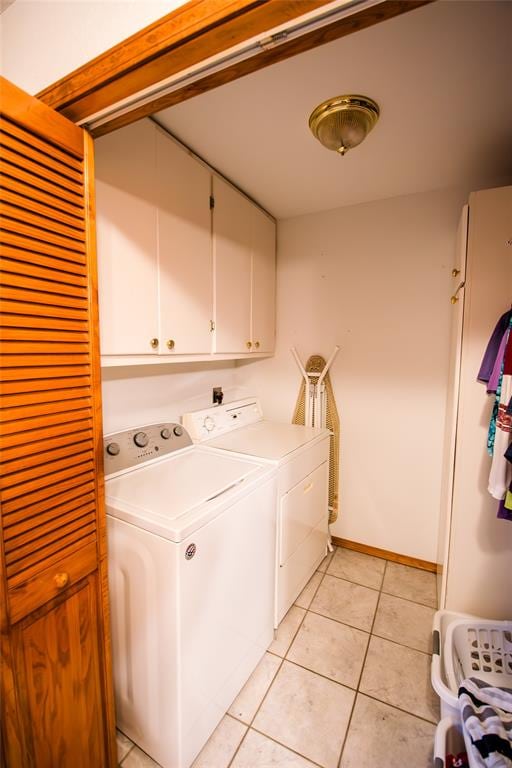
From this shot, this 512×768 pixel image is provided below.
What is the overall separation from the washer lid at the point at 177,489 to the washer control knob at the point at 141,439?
106 millimetres

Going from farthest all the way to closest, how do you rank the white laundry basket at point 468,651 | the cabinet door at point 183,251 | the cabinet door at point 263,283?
the cabinet door at point 263,283 → the cabinet door at point 183,251 → the white laundry basket at point 468,651

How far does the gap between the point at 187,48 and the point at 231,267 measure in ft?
4.47

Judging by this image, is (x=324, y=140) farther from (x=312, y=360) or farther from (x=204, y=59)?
(x=312, y=360)

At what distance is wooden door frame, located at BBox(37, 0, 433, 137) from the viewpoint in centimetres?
63

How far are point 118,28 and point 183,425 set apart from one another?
5.41ft

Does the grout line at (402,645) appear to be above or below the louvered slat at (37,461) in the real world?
below

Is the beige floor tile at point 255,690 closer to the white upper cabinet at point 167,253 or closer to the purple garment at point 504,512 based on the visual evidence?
the purple garment at point 504,512

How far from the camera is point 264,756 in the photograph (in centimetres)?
129

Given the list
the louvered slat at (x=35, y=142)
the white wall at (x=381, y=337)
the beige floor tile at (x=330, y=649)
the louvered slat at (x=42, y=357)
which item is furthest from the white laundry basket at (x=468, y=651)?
the louvered slat at (x=35, y=142)

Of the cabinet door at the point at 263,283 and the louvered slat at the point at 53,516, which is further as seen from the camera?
the cabinet door at the point at 263,283

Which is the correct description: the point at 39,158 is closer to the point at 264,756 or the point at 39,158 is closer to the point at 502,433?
the point at 502,433

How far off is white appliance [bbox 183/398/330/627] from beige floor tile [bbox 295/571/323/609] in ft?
0.16

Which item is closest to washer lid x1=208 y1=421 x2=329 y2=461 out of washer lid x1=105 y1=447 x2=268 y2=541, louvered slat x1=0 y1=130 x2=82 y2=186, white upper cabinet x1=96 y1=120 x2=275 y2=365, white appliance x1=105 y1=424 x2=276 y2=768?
washer lid x1=105 y1=447 x2=268 y2=541

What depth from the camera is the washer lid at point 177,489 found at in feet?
3.84
